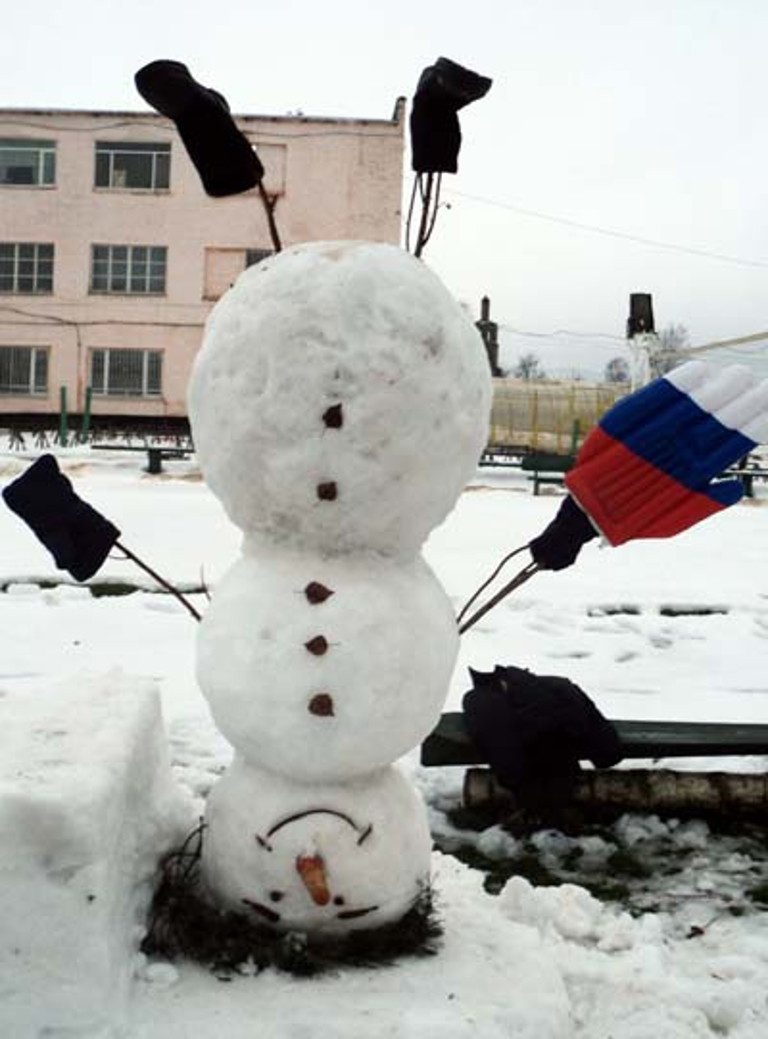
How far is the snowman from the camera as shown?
1.74 meters

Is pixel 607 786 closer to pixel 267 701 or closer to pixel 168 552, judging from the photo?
pixel 267 701

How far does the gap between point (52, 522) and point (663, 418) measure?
1306 mm

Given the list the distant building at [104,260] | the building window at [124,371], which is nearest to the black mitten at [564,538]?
the distant building at [104,260]

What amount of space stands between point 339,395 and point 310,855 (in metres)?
0.83

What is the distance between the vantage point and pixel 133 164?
69.4ft

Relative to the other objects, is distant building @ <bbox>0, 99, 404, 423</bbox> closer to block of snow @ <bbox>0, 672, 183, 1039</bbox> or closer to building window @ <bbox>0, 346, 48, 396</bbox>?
building window @ <bbox>0, 346, 48, 396</bbox>

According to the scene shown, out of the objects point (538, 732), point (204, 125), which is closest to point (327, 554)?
point (204, 125)

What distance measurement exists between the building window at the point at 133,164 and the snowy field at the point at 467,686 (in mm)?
12712

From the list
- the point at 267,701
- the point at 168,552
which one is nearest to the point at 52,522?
the point at 267,701

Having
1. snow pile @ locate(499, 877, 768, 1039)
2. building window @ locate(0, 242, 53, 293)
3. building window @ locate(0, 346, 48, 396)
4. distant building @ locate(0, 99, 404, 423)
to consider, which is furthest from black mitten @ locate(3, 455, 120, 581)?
building window @ locate(0, 242, 53, 293)

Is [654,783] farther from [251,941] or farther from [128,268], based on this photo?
[128,268]

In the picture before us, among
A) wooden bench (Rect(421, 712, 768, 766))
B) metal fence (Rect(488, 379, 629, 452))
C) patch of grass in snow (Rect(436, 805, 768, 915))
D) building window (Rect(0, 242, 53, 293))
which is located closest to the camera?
patch of grass in snow (Rect(436, 805, 768, 915))

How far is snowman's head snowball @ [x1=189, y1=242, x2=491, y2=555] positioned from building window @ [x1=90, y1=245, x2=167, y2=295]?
2025cm

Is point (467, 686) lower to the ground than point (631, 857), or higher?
lower
